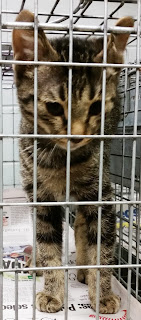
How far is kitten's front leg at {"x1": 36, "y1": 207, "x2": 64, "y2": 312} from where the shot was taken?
2.97ft

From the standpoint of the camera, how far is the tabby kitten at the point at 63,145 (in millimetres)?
741

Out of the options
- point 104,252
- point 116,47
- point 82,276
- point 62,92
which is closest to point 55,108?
point 62,92

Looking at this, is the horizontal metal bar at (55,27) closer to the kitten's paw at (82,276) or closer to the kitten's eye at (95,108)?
the kitten's eye at (95,108)

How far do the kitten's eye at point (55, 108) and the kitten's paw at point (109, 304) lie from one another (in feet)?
1.57

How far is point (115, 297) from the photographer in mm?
930

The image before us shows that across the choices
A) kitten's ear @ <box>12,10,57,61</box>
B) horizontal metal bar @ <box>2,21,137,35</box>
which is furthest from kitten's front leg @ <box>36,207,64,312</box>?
horizontal metal bar @ <box>2,21,137,35</box>

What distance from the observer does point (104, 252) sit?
3.14 ft

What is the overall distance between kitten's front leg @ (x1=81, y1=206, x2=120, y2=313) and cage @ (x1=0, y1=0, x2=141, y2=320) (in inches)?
1.8

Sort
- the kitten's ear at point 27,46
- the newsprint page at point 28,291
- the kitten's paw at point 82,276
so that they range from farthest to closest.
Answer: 1. the kitten's paw at point 82,276
2. the newsprint page at point 28,291
3. the kitten's ear at point 27,46

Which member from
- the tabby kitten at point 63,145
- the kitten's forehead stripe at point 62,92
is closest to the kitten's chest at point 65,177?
the tabby kitten at point 63,145

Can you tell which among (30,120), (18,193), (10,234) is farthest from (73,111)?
(18,193)

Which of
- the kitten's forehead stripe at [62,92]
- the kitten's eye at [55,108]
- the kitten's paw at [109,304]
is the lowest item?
the kitten's paw at [109,304]

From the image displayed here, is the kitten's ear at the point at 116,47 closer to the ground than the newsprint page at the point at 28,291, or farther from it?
farther from it

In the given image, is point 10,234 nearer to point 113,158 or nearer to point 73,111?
point 113,158
